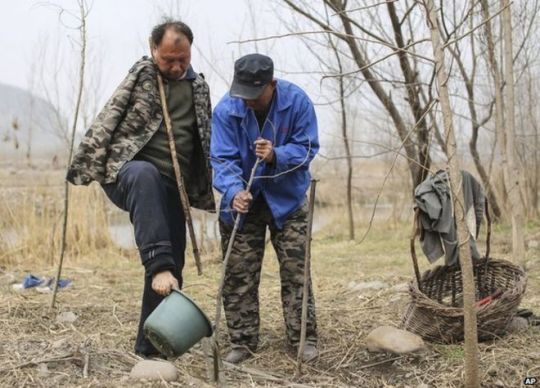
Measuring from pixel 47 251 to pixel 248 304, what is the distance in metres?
4.67

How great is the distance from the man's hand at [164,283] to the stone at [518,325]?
2031 mm

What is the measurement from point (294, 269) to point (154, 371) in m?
0.96

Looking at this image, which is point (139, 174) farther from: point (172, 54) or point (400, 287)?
point (400, 287)

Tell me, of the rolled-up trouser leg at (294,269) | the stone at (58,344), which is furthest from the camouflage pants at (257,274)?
the stone at (58,344)

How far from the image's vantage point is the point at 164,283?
280 cm

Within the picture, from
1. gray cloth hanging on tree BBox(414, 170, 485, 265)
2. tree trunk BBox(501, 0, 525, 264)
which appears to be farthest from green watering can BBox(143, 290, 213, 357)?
tree trunk BBox(501, 0, 525, 264)

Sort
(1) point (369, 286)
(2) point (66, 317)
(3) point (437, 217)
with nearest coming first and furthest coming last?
(3) point (437, 217) → (2) point (66, 317) → (1) point (369, 286)

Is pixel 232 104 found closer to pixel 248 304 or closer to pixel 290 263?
pixel 290 263

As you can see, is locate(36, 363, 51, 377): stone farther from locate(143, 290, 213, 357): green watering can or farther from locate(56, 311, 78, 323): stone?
locate(56, 311, 78, 323): stone

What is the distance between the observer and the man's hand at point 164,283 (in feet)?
9.17

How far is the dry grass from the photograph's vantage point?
3102 mm

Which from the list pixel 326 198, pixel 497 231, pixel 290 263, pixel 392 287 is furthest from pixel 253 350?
pixel 326 198

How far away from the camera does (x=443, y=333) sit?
11.7 ft

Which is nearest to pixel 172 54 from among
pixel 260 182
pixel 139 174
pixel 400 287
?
pixel 139 174
